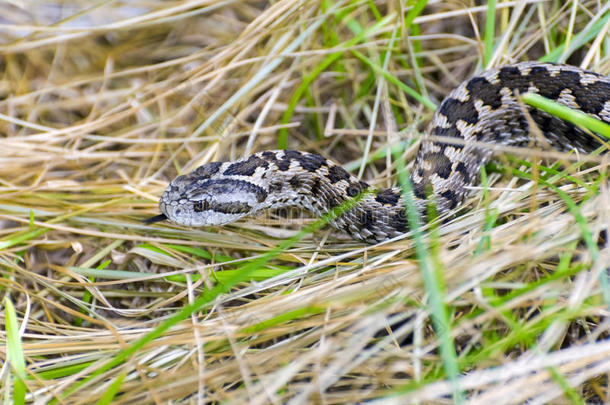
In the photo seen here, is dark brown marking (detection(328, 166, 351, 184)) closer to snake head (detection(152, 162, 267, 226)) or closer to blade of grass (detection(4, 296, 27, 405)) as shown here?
snake head (detection(152, 162, 267, 226))

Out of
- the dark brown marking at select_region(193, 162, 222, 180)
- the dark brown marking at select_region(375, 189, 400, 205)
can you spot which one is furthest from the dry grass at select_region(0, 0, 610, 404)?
the dark brown marking at select_region(193, 162, 222, 180)

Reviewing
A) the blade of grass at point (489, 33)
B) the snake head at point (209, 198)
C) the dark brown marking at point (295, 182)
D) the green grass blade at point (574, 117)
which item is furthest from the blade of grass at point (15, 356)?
the blade of grass at point (489, 33)

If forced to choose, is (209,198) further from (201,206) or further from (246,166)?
(246,166)

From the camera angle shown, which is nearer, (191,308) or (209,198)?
(191,308)

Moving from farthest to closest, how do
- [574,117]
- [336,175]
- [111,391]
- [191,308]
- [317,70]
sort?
1. [317,70]
2. [336,175]
3. [574,117]
4. [111,391]
5. [191,308]

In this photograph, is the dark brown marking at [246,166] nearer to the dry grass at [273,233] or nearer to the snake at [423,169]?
the snake at [423,169]

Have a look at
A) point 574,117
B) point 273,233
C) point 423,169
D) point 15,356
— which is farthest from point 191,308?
point 574,117

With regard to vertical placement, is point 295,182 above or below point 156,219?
above
